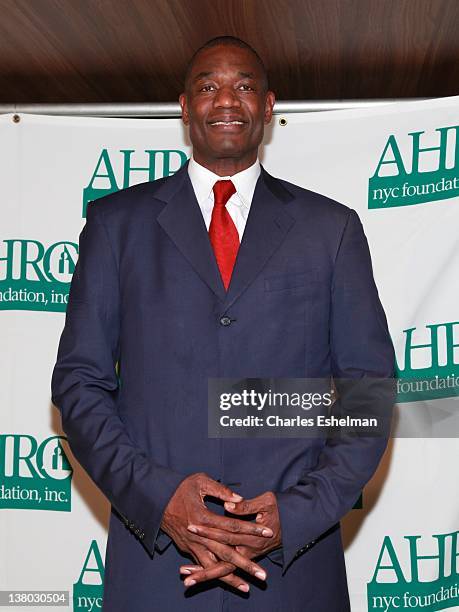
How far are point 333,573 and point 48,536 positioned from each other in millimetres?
1288

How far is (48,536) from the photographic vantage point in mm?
2879

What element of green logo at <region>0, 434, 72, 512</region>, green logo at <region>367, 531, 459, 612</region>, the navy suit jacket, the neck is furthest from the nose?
green logo at <region>367, 531, 459, 612</region>

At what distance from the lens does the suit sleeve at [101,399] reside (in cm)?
169

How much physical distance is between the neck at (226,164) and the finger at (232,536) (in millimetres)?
776

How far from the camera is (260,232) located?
6.29 ft

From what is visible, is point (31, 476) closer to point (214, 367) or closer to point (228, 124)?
point (214, 367)

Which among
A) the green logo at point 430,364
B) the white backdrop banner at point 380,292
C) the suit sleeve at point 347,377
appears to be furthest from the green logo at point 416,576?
the suit sleeve at point 347,377

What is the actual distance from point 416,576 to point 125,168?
1.50 meters

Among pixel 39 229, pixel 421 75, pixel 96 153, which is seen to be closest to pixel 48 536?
pixel 39 229

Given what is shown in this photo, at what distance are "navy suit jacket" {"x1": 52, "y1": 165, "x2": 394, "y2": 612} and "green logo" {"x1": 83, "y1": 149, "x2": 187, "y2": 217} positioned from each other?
1.02 meters

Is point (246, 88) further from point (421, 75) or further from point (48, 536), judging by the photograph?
point (48, 536)

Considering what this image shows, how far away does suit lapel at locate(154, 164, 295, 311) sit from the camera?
73.0 inches

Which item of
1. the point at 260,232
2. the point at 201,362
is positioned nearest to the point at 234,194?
the point at 260,232

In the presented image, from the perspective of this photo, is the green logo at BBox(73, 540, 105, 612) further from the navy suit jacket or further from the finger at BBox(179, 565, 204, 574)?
the finger at BBox(179, 565, 204, 574)
